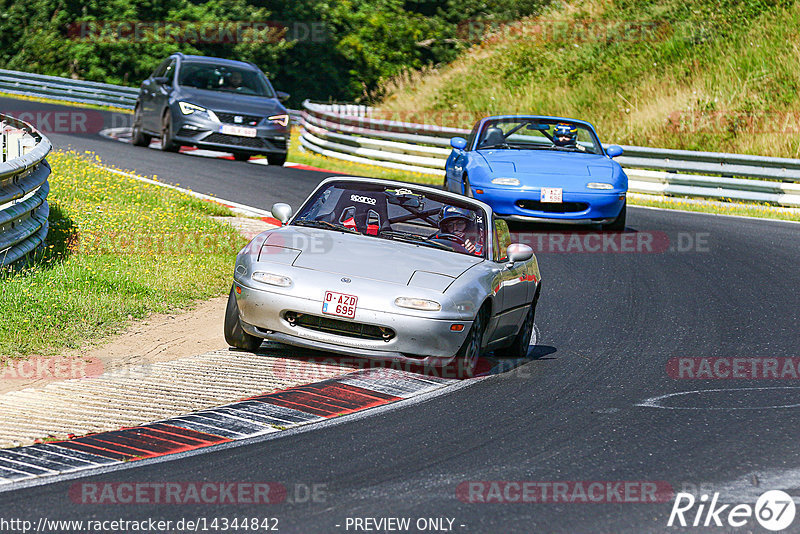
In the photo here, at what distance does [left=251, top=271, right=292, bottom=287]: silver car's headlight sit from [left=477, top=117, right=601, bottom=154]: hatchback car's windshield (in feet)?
28.1

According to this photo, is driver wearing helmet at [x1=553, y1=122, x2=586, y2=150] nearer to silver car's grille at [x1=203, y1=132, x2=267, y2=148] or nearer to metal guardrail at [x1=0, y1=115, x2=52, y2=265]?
silver car's grille at [x1=203, y1=132, x2=267, y2=148]

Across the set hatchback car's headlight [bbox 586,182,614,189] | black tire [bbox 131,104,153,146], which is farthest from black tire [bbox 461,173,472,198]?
black tire [bbox 131,104,153,146]

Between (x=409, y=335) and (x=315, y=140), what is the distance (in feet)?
68.5

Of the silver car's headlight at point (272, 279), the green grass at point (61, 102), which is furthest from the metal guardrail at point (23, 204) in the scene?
the green grass at point (61, 102)

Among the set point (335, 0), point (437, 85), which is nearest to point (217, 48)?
point (335, 0)

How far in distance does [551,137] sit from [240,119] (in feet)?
21.4

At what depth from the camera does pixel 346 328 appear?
7.73 metres

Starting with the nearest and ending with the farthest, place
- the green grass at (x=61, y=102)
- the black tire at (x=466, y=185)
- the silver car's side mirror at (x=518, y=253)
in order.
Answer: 1. the silver car's side mirror at (x=518, y=253)
2. the black tire at (x=466, y=185)
3. the green grass at (x=61, y=102)

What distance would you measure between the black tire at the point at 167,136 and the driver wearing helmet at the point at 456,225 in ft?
42.2

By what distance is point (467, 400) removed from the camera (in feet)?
23.6

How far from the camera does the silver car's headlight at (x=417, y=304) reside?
7684 mm

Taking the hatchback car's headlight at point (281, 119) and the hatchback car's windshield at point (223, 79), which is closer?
the hatchback car's headlight at point (281, 119)
